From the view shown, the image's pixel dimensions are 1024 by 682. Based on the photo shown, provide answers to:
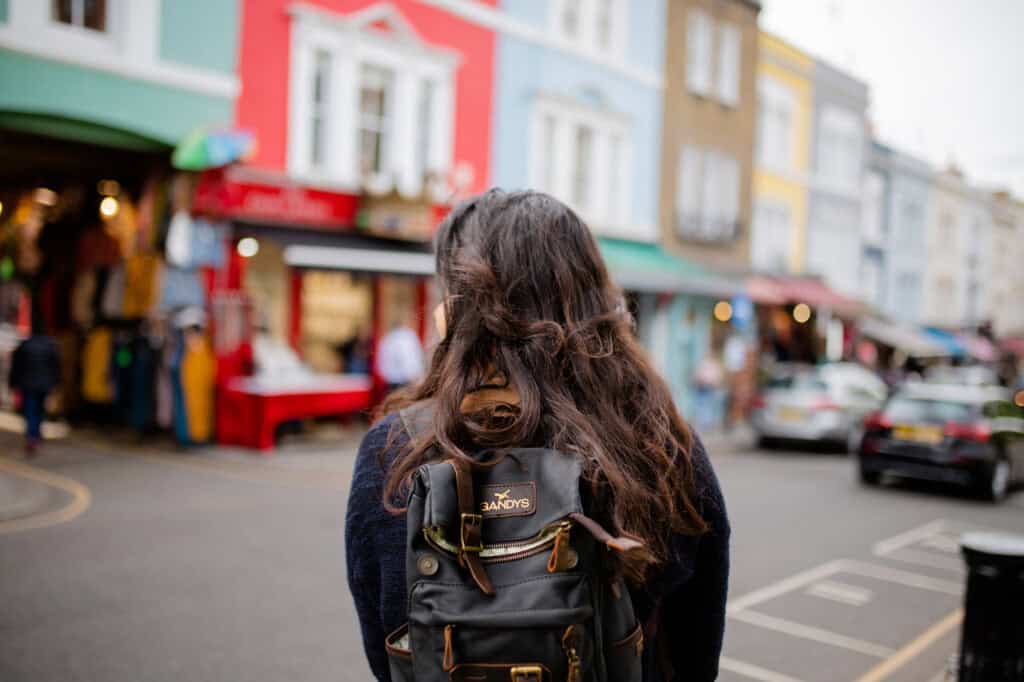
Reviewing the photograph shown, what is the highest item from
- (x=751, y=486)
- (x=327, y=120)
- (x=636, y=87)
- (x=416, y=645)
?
(x=636, y=87)

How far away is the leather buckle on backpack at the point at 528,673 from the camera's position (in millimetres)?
1327

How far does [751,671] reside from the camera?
4863mm

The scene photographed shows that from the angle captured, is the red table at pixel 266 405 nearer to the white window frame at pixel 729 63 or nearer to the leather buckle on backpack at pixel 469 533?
the leather buckle on backpack at pixel 469 533

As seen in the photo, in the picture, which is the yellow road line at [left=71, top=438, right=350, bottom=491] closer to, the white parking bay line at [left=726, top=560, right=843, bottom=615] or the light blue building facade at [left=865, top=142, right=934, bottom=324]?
the white parking bay line at [left=726, top=560, right=843, bottom=615]

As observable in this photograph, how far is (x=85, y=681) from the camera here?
423 centimetres

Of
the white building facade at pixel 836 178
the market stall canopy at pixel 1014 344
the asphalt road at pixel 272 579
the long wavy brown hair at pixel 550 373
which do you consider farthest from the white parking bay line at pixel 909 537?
the market stall canopy at pixel 1014 344

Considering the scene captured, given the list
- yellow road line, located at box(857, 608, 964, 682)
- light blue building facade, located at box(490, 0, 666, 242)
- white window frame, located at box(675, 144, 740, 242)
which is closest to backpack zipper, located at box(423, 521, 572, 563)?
yellow road line, located at box(857, 608, 964, 682)

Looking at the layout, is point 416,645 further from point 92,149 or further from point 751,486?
point 92,149

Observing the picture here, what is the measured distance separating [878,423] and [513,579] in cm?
1181

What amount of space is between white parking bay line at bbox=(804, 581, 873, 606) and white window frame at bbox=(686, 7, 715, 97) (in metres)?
16.6

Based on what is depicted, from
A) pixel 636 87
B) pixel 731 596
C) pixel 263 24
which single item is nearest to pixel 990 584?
pixel 731 596

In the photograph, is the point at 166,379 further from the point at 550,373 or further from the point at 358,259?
the point at 550,373

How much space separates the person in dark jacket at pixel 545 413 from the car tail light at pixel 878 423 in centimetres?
1114

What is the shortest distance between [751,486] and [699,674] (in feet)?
33.2
